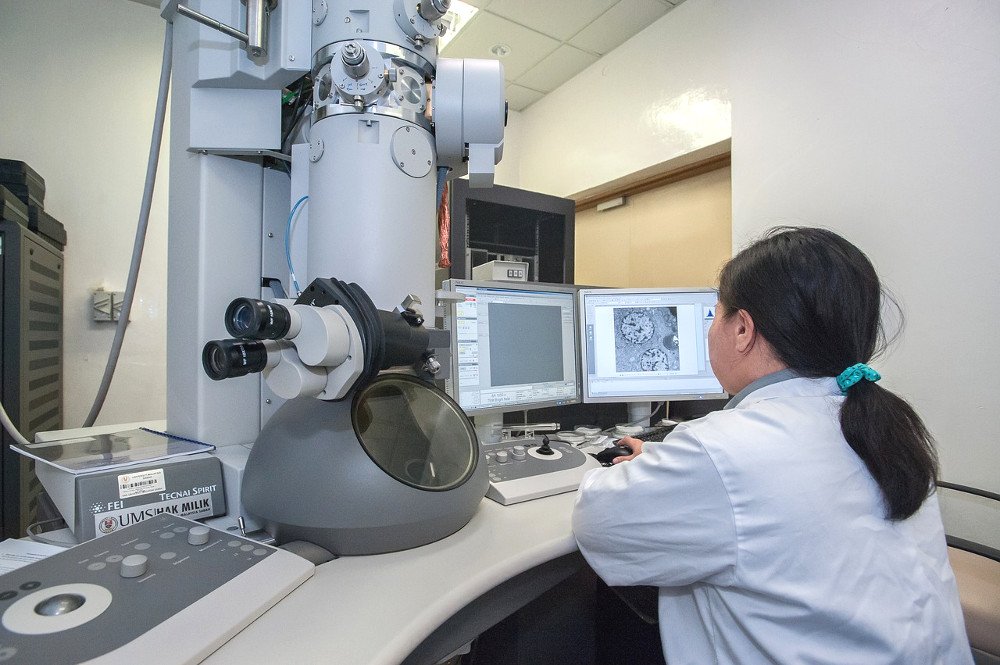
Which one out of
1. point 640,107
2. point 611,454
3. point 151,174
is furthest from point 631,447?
point 640,107

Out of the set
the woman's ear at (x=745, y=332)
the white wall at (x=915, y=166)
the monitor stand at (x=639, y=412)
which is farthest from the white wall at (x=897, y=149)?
the woman's ear at (x=745, y=332)

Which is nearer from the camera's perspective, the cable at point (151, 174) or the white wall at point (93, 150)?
the cable at point (151, 174)

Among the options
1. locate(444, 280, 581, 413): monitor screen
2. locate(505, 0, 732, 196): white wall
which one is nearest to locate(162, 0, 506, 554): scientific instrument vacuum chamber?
locate(444, 280, 581, 413): monitor screen

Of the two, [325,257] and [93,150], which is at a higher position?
[93,150]

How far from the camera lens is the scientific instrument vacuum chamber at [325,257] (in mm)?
566

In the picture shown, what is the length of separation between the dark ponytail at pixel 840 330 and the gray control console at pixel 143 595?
25.7 inches

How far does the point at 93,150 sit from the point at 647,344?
7.74 ft

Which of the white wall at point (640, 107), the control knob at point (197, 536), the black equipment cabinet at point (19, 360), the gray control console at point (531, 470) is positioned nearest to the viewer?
the control knob at point (197, 536)

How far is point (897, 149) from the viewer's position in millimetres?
1644

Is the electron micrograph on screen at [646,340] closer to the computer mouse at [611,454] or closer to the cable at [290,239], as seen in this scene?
the computer mouse at [611,454]

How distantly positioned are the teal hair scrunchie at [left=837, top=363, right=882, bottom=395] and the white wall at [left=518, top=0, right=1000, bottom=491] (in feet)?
4.00

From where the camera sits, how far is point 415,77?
2.37ft

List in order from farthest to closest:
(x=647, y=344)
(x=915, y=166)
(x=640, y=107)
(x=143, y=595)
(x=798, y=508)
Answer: (x=640, y=107), (x=915, y=166), (x=647, y=344), (x=798, y=508), (x=143, y=595)

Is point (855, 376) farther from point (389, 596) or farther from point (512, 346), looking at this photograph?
point (512, 346)
